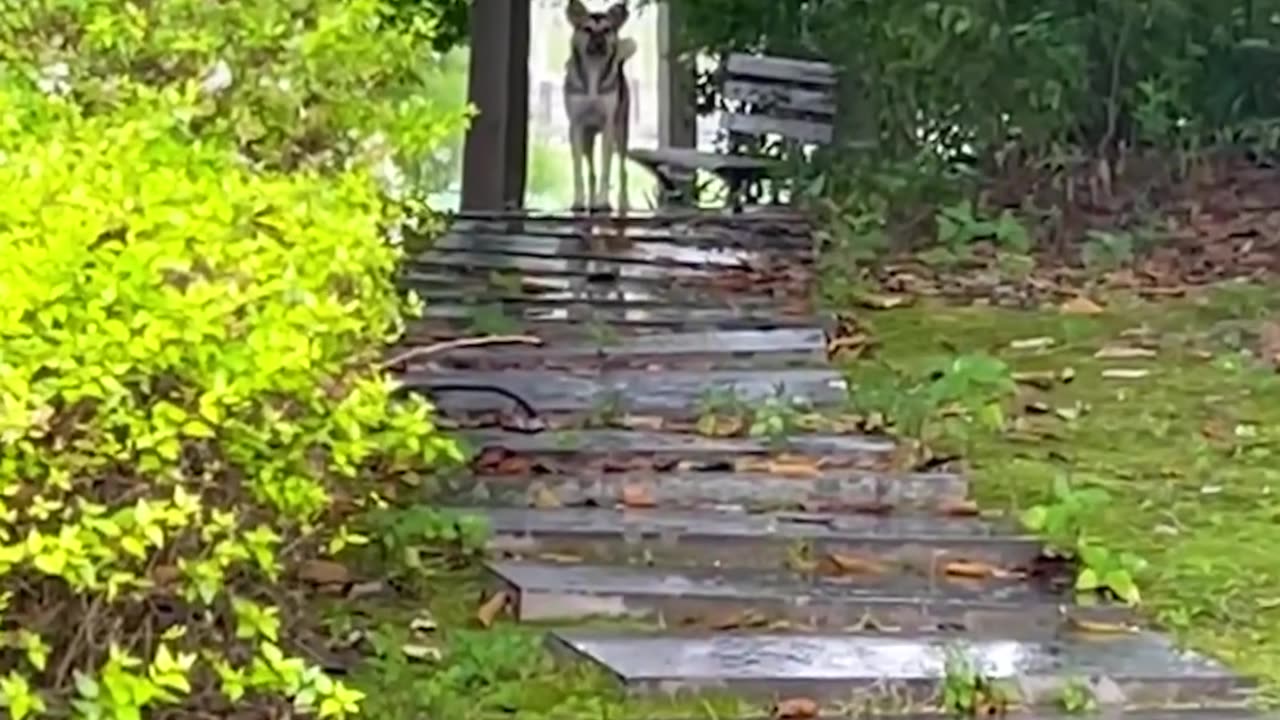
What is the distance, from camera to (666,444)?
520 cm

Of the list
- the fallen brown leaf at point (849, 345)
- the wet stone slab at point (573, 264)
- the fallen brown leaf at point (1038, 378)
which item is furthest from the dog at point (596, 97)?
the fallen brown leaf at point (1038, 378)

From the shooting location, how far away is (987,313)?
7.07 metres

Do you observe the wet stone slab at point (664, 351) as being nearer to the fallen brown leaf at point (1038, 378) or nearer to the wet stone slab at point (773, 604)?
the fallen brown leaf at point (1038, 378)

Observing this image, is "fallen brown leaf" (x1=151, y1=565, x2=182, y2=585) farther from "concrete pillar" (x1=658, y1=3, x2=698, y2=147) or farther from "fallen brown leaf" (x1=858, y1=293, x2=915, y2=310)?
"concrete pillar" (x1=658, y1=3, x2=698, y2=147)

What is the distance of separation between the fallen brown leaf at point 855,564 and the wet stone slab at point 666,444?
1.96 ft

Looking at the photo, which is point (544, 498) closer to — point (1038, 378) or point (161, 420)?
point (1038, 378)

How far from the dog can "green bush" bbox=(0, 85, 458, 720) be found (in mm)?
7105

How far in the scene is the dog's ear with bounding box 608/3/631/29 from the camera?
426 inches

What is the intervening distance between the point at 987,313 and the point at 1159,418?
52.4 inches

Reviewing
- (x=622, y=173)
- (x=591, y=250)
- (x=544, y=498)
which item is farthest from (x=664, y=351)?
(x=622, y=173)

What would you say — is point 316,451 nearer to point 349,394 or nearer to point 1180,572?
point 349,394

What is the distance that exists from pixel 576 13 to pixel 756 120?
98cm

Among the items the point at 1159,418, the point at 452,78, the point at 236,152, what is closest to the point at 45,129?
the point at 236,152

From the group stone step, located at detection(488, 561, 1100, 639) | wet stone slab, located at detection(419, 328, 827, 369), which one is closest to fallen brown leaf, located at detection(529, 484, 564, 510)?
stone step, located at detection(488, 561, 1100, 639)
